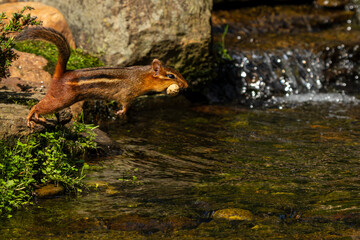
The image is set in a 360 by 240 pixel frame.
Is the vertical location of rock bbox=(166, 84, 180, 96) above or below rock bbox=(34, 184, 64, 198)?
above

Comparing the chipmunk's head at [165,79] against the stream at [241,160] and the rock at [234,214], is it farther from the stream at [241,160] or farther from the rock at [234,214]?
the rock at [234,214]

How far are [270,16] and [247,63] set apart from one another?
3.32 m

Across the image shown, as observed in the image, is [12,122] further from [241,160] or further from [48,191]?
[241,160]

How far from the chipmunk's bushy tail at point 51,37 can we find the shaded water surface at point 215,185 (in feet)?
4.42

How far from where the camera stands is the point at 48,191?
5.55 metres

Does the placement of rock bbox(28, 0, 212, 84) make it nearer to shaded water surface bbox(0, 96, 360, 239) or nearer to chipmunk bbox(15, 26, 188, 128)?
shaded water surface bbox(0, 96, 360, 239)

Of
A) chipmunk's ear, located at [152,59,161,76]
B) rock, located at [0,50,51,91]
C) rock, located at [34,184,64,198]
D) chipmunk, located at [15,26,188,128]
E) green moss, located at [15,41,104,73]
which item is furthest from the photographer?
green moss, located at [15,41,104,73]

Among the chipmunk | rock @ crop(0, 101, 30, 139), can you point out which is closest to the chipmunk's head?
the chipmunk

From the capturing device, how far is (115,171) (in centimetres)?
643

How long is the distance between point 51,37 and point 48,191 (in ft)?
6.02

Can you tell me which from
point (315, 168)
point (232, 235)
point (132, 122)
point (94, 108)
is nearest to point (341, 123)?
point (315, 168)

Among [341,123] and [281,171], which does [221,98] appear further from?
[281,171]

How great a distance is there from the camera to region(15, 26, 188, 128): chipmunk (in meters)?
6.07

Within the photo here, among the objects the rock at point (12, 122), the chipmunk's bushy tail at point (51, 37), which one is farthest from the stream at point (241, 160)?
the chipmunk's bushy tail at point (51, 37)
